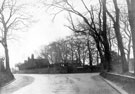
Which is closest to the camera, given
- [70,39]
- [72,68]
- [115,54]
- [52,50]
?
[72,68]

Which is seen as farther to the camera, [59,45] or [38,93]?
[59,45]

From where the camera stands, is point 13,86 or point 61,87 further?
point 13,86

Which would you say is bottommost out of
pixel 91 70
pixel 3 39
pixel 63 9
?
pixel 91 70

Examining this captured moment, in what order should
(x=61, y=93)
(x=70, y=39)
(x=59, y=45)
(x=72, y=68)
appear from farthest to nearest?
(x=59, y=45), (x=70, y=39), (x=72, y=68), (x=61, y=93)

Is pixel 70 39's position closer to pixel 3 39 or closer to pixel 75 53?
pixel 75 53

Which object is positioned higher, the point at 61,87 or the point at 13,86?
the point at 61,87

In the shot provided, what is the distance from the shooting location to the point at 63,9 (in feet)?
95.7

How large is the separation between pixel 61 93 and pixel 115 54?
6548 cm

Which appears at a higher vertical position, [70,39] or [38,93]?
[70,39]

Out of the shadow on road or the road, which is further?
the shadow on road

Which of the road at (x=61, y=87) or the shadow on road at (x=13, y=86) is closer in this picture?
the road at (x=61, y=87)

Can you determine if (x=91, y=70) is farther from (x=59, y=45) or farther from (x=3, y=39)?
(x=3, y=39)

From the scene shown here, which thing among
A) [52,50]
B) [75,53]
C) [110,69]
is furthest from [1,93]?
[52,50]

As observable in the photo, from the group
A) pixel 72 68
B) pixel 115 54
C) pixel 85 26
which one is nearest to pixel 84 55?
pixel 115 54
